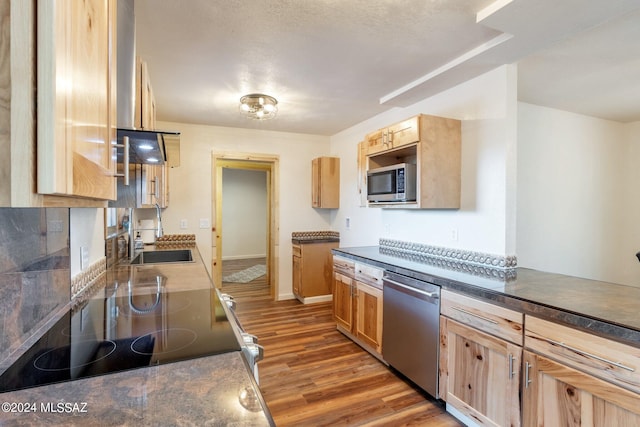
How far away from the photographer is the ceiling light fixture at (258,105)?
9.86 ft

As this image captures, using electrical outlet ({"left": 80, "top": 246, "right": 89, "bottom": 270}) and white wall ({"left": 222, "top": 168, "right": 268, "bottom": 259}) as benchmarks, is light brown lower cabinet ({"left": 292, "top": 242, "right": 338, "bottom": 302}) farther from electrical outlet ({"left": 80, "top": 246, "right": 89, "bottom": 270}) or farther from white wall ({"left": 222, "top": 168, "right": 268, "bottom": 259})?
→ white wall ({"left": 222, "top": 168, "right": 268, "bottom": 259})

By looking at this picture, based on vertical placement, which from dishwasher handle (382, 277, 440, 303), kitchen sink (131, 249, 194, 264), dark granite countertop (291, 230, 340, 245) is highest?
dark granite countertop (291, 230, 340, 245)

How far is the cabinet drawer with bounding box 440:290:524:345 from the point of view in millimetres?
1613

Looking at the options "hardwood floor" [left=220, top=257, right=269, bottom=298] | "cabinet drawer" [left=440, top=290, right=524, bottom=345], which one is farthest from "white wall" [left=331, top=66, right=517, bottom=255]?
"hardwood floor" [left=220, top=257, right=269, bottom=298]

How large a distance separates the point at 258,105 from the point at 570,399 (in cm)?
304

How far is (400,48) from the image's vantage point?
211 centimetres

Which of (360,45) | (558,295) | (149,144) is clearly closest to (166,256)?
(149,144)

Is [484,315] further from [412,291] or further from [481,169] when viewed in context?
[481,169]

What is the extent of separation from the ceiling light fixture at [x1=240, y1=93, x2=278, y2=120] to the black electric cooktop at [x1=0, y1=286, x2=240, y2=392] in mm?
2108

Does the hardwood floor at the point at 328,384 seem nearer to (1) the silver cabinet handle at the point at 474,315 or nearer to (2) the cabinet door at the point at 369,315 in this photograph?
(2) the cabinet door at the point at 369,315

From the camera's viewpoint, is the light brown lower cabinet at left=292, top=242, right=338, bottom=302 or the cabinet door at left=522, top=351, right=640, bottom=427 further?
the light brown lower cabinet at left=292, top=242, right=338, bottom=302

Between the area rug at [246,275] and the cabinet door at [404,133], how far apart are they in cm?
399

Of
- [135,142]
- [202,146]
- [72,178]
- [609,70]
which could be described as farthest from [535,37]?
[202,146]

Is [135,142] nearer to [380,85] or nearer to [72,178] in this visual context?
[72,178]
